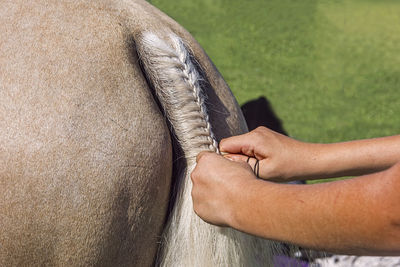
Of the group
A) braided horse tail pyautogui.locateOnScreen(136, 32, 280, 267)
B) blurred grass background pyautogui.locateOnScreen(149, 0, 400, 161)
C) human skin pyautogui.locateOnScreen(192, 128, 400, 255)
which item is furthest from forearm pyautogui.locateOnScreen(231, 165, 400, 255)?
blurred grass background pyautogui.locateOnScreen(149, 0, 400, 161)

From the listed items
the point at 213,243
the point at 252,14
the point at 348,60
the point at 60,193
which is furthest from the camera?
the point at 252,14

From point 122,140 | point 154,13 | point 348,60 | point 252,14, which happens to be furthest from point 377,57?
point 122,140

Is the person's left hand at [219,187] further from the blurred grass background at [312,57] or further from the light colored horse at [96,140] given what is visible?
the blurred grass background at [312,57]

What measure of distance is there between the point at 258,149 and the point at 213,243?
23cm

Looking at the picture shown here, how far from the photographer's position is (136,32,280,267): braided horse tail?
3.25ft

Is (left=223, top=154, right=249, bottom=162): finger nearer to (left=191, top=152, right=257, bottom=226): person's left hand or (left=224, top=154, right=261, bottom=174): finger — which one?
(left=224, top=154, right=261, bottom=174): finger

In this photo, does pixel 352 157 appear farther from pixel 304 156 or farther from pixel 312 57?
pixel 312 57

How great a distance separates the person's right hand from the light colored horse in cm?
6

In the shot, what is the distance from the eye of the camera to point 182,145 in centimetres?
102

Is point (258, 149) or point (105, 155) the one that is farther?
point (258, 149)

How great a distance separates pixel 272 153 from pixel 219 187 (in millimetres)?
244

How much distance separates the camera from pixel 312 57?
Result: 2748 millimetres

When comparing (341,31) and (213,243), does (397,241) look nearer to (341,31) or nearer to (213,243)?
(213,243)

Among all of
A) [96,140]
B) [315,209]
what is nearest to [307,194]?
[315,209]
